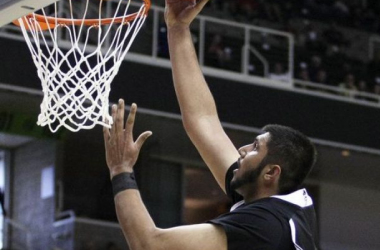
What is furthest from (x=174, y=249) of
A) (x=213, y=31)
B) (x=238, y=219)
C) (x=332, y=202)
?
(x=332, y=202)

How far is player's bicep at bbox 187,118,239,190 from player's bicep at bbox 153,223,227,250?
2.23 ft

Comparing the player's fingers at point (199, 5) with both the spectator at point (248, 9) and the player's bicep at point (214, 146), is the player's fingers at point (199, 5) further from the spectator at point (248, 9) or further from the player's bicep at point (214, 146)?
the spectator at point (248, 9)

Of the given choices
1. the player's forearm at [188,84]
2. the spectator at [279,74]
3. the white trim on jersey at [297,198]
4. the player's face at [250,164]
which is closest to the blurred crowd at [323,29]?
the spectator at [279,74]

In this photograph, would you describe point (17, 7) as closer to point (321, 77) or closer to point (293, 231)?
point (293, 231)

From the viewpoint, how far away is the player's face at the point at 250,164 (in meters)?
3.47

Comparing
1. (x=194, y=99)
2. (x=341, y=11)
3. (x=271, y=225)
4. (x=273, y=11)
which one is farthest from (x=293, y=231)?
(x=341, y=11)

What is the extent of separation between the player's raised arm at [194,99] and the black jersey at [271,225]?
0.52 metres

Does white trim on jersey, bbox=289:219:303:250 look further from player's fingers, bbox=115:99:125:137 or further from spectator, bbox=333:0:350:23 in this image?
spectator, bbox=333:0:350:23

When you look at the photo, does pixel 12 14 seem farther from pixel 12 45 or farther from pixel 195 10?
pixel 12 45

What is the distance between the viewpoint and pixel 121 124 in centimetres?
327

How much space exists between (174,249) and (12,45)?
842cm

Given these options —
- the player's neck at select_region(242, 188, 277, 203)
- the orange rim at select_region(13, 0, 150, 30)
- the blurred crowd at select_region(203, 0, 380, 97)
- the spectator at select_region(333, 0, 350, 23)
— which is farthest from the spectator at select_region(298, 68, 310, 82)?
the player's neck at select_region(242, 188, 277, 203)

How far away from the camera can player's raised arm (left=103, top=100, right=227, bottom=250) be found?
3.14 meters

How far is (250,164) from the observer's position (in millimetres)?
3496
